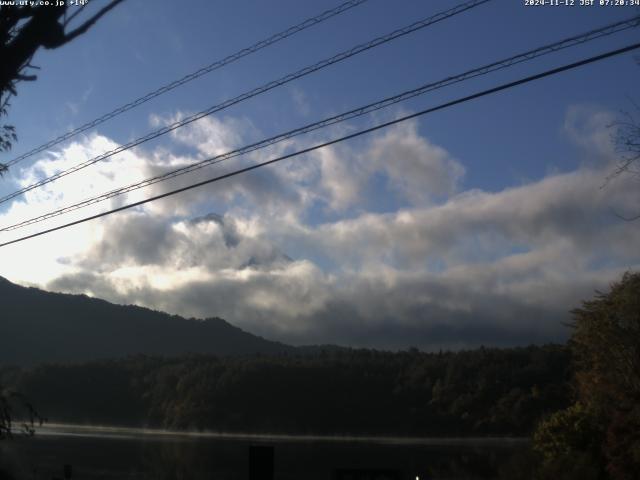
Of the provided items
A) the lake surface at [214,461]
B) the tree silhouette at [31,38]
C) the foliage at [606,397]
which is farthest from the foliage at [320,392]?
the tree silhouette at [31,38]

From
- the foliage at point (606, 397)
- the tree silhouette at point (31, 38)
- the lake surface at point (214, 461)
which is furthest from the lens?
the lake surface at point (214, 461)

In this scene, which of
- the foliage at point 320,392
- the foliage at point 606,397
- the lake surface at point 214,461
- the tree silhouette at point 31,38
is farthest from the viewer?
the foliage at point 320,392

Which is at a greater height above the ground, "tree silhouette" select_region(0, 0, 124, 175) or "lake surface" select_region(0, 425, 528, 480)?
"tree silhouette" select_region(0, 0, 124, 175)

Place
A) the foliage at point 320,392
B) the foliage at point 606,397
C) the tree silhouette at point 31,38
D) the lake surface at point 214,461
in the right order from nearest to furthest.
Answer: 1. the tree silhouette at point 31,38
2. the foliage at point 606,397
3. the lake surface at point 214,461
4. the foliage at point 320,392

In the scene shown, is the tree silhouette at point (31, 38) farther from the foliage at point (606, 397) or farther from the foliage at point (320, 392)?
the foliage at point (320, 392)

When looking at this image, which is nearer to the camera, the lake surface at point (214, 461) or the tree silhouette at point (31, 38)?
the tree silhouette at point (31, 38)

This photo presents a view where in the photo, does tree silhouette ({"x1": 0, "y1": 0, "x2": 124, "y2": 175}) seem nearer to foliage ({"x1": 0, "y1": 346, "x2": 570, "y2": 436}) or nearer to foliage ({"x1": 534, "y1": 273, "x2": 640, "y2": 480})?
foliage ({"x1": 534, "y1": 273, "x2": 640, "y2": 480})

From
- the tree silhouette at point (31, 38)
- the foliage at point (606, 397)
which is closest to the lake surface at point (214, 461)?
the foliage at point (606, 397)

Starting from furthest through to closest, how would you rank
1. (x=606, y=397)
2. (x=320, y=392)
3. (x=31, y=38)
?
1. (x=320, y=392)
2. (x=606, y=397)
3. (x=31, y=38)

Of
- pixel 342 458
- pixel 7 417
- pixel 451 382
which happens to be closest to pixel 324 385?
pixel 451 382

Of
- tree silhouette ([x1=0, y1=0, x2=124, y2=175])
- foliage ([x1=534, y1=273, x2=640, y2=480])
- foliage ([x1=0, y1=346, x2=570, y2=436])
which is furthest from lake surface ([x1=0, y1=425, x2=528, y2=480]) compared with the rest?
tree silhouette ([x1=0, y1=0, x2=124, y2=175])

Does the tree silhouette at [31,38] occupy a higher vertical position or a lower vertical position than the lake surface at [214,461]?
higher

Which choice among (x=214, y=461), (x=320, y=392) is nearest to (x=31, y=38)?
(x=214, y=461)

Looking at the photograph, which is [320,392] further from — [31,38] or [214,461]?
[31,38]
